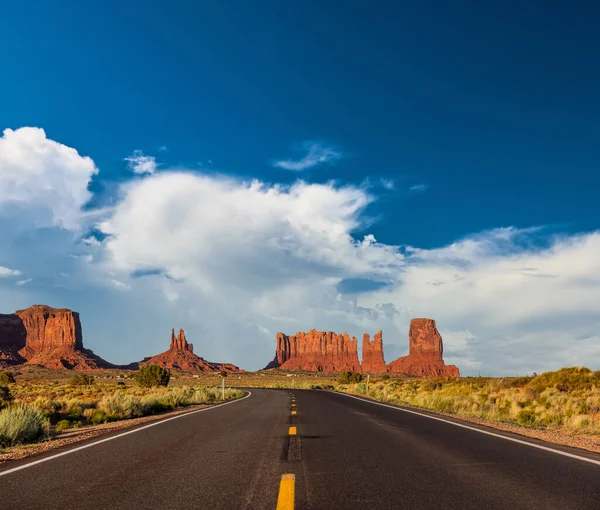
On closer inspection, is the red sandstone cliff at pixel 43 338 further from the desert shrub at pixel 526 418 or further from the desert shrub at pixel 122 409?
the desert shrub at pixel 526 418

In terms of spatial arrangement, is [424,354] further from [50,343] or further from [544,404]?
[544,404]

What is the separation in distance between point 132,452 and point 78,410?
14632mm

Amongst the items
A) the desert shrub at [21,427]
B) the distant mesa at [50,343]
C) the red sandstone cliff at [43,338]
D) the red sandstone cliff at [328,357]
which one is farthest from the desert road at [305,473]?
the red sandstone cliff at [328,357]

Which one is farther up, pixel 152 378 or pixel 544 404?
pixel 544 404

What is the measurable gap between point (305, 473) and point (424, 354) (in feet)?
537

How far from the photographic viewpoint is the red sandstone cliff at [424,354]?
522 ft

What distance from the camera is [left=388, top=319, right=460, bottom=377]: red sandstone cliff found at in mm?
159250

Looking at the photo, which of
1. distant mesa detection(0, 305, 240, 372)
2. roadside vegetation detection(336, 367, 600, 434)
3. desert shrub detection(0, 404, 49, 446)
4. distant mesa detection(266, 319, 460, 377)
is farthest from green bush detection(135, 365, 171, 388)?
distant mesa detection(266, 319, 460, 377)

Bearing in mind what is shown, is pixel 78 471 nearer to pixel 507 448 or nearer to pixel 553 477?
pixel 553 477

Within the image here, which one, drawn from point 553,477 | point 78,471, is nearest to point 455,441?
point 553,477

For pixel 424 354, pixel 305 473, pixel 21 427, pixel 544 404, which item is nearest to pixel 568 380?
pixel 544 404

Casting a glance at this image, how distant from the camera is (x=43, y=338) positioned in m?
162

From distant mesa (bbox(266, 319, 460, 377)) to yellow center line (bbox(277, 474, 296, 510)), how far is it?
156 m

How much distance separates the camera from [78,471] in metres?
7.55
